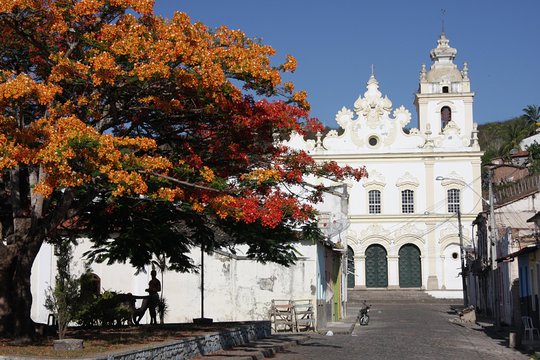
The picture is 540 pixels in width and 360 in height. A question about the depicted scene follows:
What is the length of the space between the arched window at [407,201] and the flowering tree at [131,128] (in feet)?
144

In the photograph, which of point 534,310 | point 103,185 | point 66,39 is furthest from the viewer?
point 534,310

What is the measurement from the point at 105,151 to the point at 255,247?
711 centimetres

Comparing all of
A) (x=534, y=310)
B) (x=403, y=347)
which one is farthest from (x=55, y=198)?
(x=534, y=310)

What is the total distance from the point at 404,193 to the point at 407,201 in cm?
61

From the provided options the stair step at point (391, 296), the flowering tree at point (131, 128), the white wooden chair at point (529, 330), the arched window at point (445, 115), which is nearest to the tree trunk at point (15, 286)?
the flowering tree at point (131, 128)

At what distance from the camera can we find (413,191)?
59.5 meters

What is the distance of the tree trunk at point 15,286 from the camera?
1387 centimetres

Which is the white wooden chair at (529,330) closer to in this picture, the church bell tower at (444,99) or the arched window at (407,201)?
the arched window at (407,201)

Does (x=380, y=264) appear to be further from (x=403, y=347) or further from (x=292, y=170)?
(x=292, y=170)

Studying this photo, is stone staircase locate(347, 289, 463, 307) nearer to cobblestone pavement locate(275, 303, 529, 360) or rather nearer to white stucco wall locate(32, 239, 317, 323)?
cobblestone pavement locate(275, 303, 529, 360)

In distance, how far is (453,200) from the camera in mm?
59000

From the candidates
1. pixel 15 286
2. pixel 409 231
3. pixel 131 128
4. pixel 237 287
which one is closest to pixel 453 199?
pixel 409 231

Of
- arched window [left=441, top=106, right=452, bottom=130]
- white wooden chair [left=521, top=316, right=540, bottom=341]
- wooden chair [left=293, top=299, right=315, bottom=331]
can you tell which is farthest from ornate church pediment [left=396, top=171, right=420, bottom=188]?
white wooden chair [left=521, top=316, right=540, bottom=341]

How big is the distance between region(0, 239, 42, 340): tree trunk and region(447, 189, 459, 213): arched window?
47.7 m
